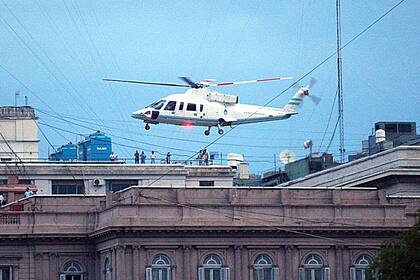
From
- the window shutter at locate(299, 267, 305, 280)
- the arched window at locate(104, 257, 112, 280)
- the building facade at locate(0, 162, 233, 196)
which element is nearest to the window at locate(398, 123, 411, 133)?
the building facade at locate(0, 162, 233, 196)

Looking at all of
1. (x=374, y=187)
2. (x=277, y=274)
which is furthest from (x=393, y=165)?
(x=277, y=274)

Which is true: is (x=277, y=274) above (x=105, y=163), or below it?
below

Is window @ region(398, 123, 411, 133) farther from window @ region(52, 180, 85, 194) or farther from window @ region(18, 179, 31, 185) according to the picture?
window @ region(18, 179, 31, 185)

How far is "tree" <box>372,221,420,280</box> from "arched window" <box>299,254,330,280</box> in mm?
13053

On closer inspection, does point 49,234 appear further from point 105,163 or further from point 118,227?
point 105,163

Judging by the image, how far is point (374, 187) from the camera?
442 ft

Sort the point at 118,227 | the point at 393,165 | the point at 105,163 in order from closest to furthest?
1. the point at 118,227
2. the point at 393,165
3. the point at 105,163

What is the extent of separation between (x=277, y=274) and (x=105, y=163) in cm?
4009

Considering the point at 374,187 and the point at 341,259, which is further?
the point at 374,187

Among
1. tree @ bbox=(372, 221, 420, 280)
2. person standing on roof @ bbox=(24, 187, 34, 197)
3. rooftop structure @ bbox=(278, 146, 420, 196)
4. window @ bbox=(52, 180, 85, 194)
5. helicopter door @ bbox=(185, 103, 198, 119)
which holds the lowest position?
tree @ bbox=(372, 221, 420, 280)

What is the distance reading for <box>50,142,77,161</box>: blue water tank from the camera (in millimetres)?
167750

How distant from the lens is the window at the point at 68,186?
523ft

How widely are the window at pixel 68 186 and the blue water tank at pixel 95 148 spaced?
7344 mm

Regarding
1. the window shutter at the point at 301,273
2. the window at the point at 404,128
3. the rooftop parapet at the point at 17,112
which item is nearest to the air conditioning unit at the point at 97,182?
the rooftop parapet at the point at 17,112
